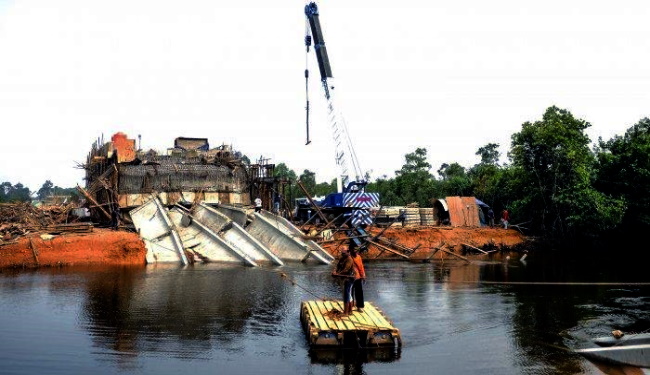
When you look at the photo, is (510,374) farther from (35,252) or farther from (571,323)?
(35,252)

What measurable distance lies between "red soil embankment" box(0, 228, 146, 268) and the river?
60.9 inches

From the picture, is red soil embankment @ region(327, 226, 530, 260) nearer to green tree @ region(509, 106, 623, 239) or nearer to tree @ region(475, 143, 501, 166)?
green tree @ region(509, 106, 623, 239)

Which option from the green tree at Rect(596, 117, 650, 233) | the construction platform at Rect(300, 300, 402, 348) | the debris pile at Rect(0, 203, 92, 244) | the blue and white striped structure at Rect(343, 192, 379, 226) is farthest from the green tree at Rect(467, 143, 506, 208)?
the construction platform at Rect(300, 300, 402, 348)

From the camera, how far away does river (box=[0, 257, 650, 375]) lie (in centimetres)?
1293

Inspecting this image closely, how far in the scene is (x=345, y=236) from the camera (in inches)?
1501

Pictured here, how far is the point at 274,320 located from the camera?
17.4m

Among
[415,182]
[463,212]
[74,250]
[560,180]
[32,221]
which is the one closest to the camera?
[74,250]

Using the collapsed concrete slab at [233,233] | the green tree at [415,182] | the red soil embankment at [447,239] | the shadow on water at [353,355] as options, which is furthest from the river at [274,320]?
the green tree at [415,182]

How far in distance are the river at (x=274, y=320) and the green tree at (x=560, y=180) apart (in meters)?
10.3

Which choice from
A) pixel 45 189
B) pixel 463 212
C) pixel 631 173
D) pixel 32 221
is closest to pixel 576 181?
pixel 631 173

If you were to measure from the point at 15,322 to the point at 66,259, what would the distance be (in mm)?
13365

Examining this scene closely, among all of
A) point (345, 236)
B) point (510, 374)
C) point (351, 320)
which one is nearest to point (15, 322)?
point (351, 320)

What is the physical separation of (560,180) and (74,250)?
102 feet

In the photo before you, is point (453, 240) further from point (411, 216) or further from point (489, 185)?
point (489, 185)
